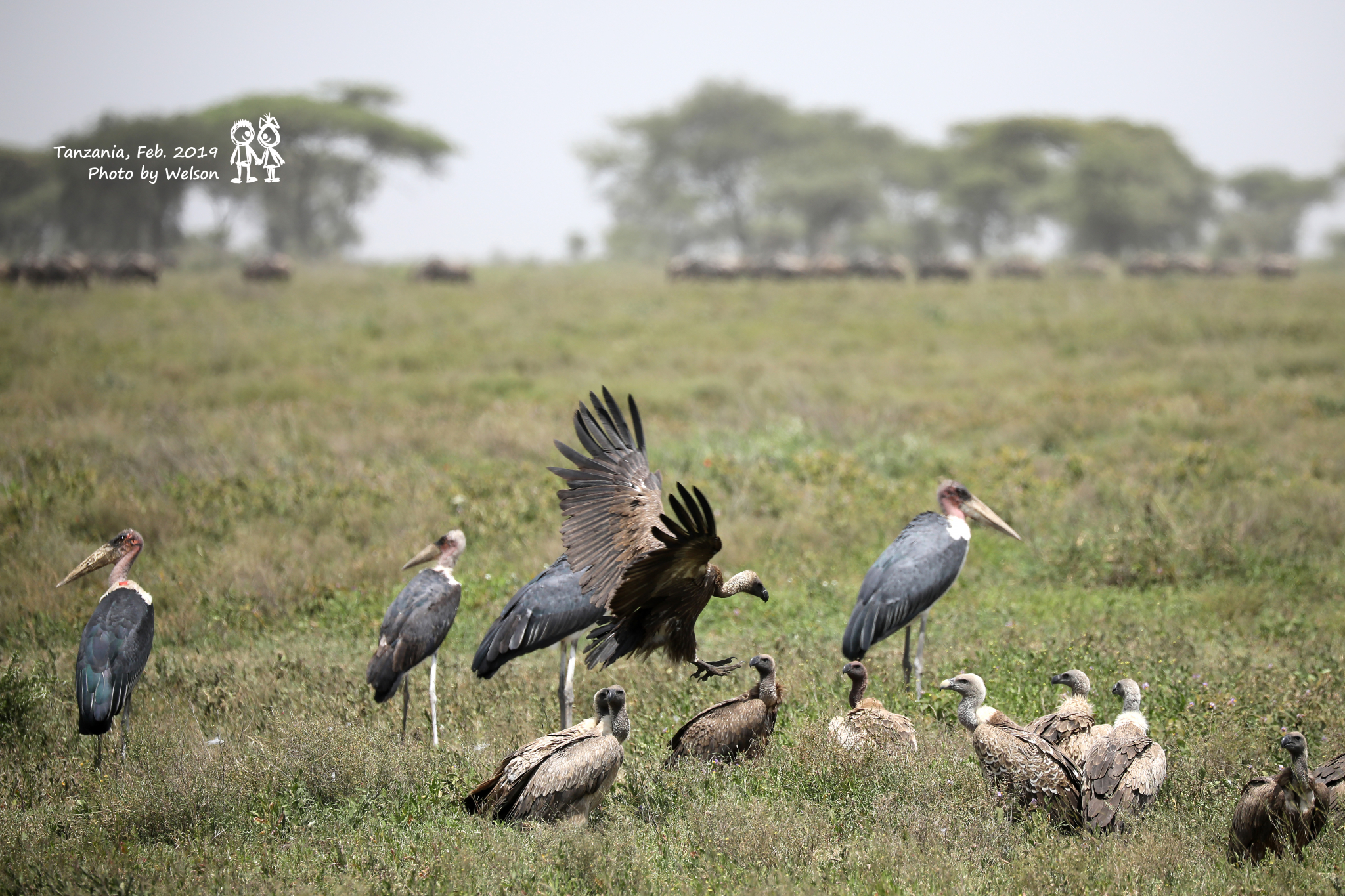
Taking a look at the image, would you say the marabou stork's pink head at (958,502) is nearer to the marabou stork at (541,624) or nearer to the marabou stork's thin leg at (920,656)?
the marabou stork's thin leg at (920,656)

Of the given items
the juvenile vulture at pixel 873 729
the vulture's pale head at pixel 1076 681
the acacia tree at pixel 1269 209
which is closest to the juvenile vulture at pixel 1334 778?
the vulture's pale head at pixel 1076 681

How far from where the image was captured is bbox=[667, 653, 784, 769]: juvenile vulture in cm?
542

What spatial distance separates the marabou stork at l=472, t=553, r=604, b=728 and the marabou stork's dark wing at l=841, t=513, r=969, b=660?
175 centimetres

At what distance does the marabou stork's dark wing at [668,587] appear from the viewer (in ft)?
16.1

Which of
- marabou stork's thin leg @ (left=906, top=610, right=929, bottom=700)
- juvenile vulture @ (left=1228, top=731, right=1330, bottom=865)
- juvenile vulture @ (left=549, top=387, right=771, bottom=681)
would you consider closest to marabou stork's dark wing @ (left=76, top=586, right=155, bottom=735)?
juvenile vulture @ (left=549, top=387, right=771, bottom=681)

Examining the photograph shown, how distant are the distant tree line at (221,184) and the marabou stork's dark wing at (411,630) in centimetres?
3701

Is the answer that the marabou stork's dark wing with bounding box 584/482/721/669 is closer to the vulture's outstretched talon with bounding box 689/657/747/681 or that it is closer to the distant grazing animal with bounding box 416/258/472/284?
the vulture's outstretched talon with bounding box 689/657/747/681

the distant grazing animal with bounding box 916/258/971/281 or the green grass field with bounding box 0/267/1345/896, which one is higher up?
the distant grazing animal with bounding box 916/258/971/281

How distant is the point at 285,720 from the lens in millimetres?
5910

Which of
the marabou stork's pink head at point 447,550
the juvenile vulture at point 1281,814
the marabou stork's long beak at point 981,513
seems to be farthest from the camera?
the marabou stork's long beak at point 981,513

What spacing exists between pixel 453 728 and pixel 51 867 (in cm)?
231

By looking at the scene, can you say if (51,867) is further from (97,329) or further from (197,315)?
(197,315)

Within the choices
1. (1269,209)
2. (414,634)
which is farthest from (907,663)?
(1269,209)

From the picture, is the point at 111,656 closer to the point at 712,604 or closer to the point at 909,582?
the point at 712,604
